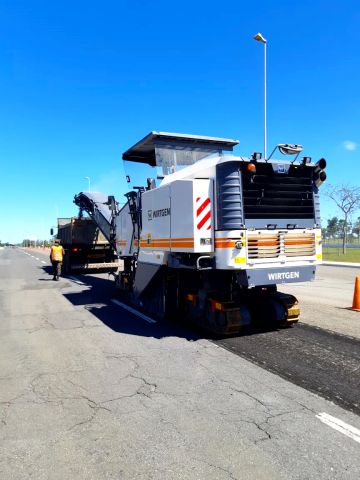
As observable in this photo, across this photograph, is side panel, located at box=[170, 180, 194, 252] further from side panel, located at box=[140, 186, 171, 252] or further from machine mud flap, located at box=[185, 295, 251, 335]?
machine mud flap, located at box=[185, 295, 251, 335]

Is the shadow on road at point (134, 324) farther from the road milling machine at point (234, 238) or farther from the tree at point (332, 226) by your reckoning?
the tree at point (332, 226)

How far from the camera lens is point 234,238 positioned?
248 inches

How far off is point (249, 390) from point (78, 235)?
15460 millimetres

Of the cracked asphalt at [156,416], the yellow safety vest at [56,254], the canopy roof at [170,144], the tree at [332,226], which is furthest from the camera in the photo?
the tree at [332,226]

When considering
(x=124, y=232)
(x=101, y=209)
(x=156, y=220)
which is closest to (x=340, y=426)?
(x=156, y=220)

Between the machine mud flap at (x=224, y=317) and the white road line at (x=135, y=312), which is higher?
the machine mud flap at (x=224, y=317)

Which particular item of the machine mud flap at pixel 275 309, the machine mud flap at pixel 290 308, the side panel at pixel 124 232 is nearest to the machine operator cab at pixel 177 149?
the side panel at pixel 124 232

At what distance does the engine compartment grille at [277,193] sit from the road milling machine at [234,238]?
0.02 metres

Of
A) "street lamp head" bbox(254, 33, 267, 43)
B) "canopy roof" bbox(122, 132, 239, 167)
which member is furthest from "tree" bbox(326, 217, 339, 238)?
"canopy roof" bbox(122, 132, 239, 167)

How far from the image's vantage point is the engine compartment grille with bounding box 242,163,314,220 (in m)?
6.55

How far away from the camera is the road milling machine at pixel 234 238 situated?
641 cm

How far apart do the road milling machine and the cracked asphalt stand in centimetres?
106

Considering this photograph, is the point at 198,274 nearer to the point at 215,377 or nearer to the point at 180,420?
the point at 215,377

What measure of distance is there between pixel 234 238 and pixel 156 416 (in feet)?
10.3
